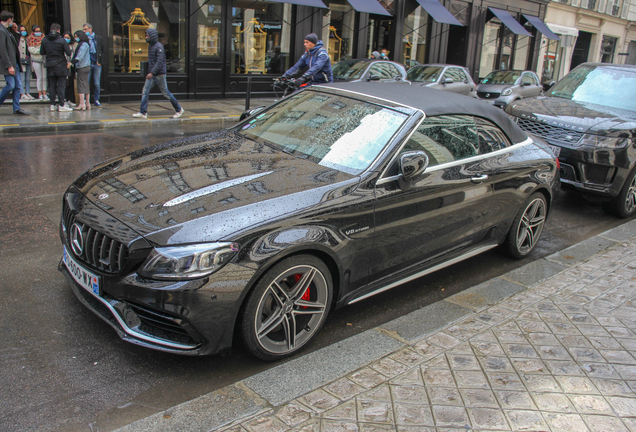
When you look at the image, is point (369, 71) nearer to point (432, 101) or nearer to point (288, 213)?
point (432, 101)

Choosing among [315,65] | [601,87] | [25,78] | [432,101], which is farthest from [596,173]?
[25,78]

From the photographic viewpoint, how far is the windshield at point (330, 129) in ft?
12.7

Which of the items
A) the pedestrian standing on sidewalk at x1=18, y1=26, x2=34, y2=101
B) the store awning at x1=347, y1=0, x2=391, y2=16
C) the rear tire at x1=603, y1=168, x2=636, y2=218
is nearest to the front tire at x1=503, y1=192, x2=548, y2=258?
the rear tire at x1=603, y1=168, x2=636, y2=218

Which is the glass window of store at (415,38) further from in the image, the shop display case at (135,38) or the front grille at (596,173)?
the front grille at (596,173)

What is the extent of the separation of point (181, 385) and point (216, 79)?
15090mm

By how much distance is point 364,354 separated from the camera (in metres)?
3.38

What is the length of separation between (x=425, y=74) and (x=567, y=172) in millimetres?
10465

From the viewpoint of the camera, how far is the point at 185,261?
2906 millimetres

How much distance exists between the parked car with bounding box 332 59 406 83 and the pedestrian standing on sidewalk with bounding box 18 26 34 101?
780 centimetres

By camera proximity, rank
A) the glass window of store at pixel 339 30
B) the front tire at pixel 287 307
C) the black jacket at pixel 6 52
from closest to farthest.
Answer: the front tire at pixel 287 307 < the black jacket at pixel 6 52 < the glass window of store at pixel 339 30

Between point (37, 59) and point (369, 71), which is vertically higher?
point (369, 71)

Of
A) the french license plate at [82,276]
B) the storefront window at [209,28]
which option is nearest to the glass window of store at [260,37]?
the storefront window at [209,28]

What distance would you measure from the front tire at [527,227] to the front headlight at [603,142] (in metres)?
2.01

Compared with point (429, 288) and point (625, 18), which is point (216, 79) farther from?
point (625, 18)
